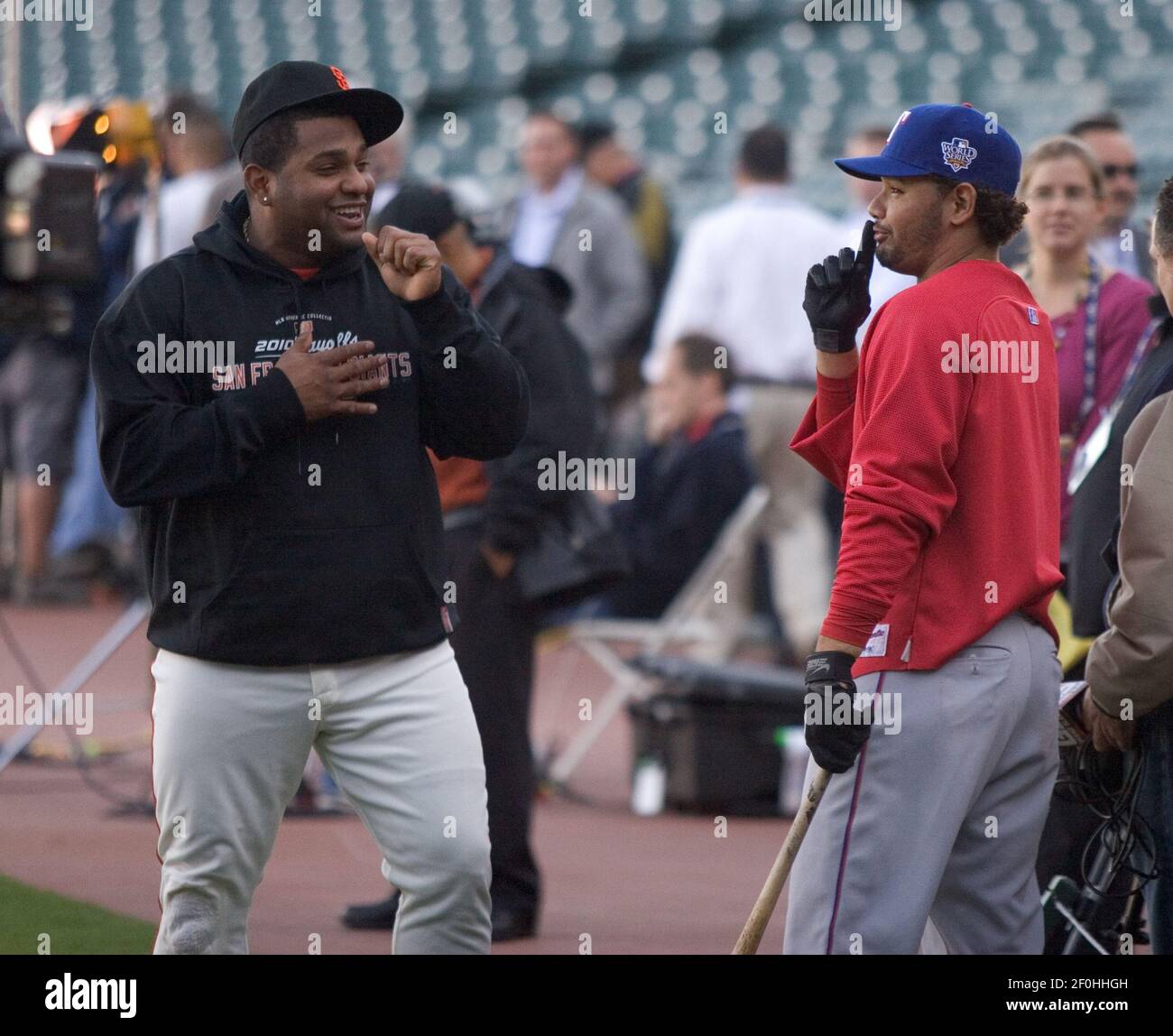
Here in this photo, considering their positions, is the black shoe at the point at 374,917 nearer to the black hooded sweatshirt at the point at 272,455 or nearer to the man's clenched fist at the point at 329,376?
the black hooded sweatshirt at the point at 272,455

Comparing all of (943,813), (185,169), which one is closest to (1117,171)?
(943,813)

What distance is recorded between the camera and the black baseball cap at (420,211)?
5648 mm

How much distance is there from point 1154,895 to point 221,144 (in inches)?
304

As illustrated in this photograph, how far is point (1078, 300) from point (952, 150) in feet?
6.28

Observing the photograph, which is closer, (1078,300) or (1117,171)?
(1078,300)

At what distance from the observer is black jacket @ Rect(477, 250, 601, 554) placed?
19.4 ft

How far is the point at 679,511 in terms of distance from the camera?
10.2 meters

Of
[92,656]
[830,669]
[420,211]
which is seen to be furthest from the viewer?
[92,656]

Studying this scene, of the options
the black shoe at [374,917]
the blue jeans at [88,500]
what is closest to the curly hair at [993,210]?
the black shoe at [374,917]

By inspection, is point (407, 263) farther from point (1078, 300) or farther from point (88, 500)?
point (88, 500)

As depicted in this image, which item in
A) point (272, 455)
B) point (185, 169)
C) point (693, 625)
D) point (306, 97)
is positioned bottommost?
point (693, 625)

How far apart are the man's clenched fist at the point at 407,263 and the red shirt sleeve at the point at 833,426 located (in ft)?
2.74

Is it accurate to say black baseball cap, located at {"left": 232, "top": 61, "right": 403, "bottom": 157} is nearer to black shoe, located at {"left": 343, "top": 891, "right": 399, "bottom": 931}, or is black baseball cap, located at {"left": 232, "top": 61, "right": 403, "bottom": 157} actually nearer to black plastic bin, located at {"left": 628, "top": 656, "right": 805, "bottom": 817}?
black shoe, located at {"left": 343, "top": 891, "right": 399, "bottom": 931}
